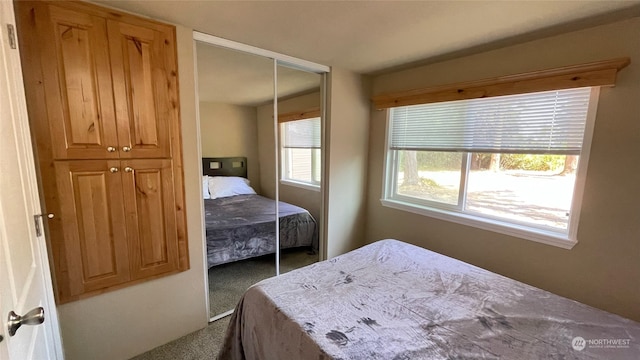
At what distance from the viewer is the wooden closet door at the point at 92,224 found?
4.68 ft

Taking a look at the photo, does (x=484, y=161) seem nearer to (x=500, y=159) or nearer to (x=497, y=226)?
(x=500, y=159)

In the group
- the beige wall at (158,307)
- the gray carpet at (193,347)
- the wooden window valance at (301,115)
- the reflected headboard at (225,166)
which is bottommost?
the gray carpet at (193,347)

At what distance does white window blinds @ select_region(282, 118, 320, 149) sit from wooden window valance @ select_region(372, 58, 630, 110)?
880mm

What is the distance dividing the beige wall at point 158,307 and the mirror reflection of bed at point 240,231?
21cm

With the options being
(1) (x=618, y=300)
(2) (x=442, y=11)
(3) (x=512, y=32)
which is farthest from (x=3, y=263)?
(1) (x=618, y=300)

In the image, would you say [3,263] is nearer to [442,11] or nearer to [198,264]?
[198,264]

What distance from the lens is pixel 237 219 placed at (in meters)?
2.43

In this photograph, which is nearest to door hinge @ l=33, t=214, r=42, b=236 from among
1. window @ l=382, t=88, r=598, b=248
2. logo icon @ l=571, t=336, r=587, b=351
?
logo icon @ l=571, t=336, r=587, b=351

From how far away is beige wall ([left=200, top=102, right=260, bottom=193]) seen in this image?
6.69ft

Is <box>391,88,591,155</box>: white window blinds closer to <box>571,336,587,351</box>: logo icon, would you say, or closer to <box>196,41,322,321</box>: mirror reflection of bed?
<box>196,41,322,321</box>: mirror reflection of bed

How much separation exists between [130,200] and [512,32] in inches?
108

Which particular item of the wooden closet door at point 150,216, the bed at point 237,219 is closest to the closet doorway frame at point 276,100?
the bed at point 237,219

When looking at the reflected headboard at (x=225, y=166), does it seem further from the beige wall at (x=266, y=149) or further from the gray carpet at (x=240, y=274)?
the gray carpet at (x=240, y=274)

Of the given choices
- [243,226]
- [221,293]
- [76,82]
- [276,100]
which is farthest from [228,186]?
[76,82]
